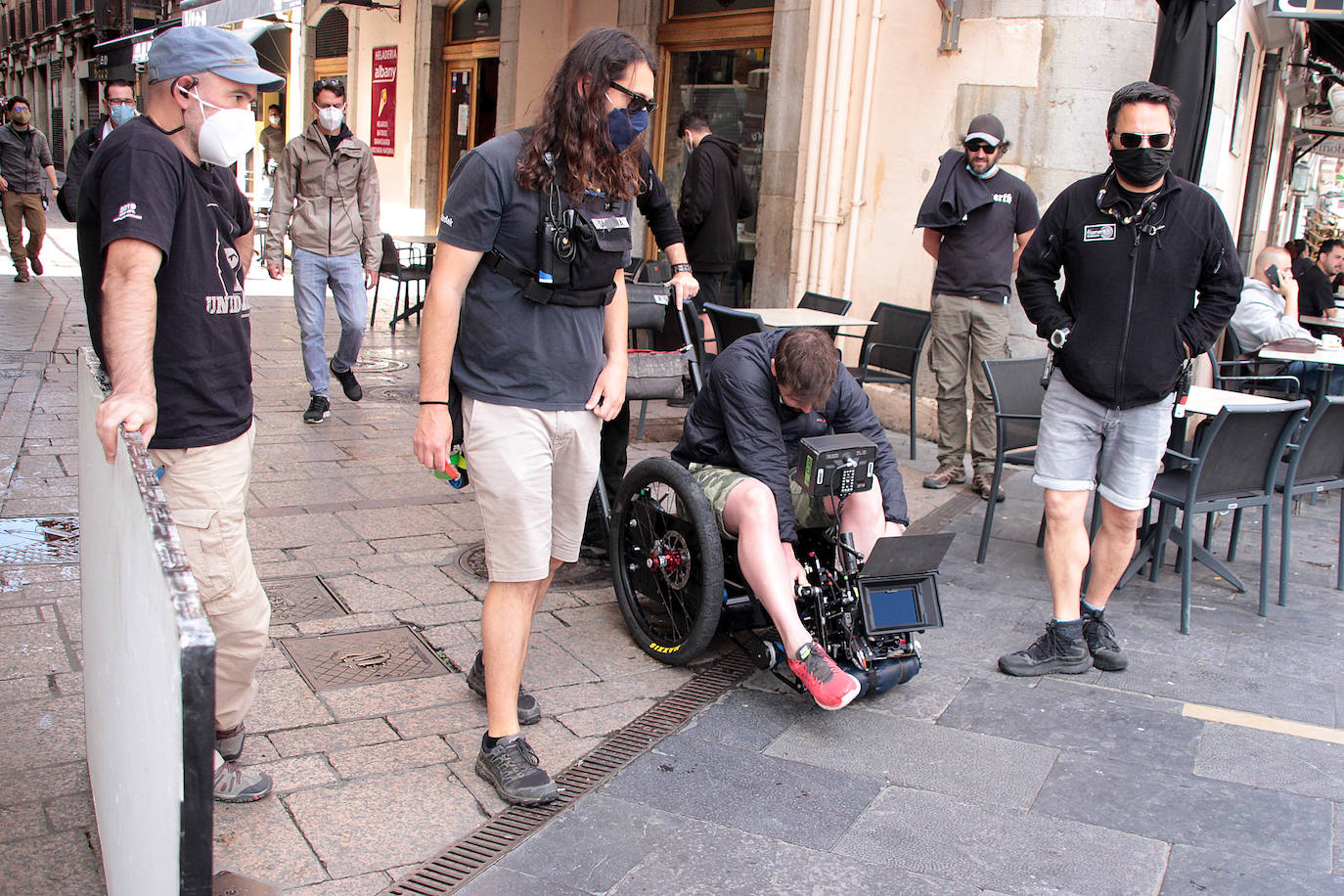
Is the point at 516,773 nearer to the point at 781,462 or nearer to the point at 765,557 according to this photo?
the point at 765,557

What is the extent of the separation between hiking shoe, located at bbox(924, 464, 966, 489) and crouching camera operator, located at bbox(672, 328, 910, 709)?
267cm

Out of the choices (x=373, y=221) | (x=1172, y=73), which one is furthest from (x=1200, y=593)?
(x=373, y=221)

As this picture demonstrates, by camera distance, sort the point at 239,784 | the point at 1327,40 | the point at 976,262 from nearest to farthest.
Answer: the point at 239,784 → the point at 976,262 → the point at 1327,40

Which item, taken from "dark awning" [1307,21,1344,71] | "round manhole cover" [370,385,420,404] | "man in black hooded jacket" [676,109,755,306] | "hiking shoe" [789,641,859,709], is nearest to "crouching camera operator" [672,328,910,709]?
"hiking shoe" [789,641,859,709]

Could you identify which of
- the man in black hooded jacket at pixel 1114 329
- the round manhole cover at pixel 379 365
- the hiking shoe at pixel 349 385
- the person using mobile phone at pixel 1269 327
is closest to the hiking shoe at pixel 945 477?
the person using mobile phone at pixel 1269 327

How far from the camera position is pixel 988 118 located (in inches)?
249

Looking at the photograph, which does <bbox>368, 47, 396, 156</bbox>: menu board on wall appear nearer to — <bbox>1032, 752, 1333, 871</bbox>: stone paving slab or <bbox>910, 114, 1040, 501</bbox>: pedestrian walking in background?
<bbox>910, 114, 1040, 501</bbox>: pedestrian walking in background

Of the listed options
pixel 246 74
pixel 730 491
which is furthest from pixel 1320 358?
pixel 246 74

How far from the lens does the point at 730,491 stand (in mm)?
3719

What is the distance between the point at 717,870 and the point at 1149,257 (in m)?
2.44

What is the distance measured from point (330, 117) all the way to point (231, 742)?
479 cm

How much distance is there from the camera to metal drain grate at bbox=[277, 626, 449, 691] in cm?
360

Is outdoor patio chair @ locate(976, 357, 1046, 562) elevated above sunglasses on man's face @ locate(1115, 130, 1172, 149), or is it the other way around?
sunglasses on man's face @ locate(1115, 130, 1172, 149)

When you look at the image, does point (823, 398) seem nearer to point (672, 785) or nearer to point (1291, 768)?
point (672, 785)
